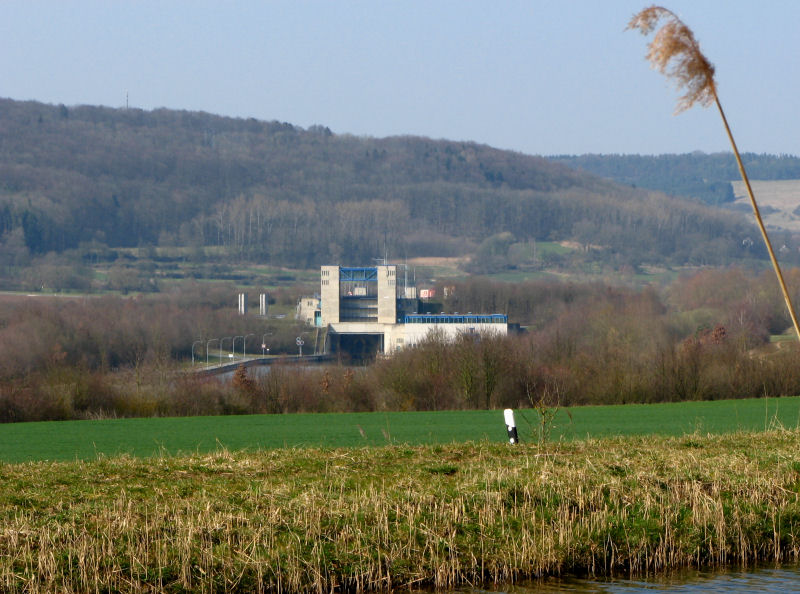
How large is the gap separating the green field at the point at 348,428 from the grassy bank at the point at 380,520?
9651 mm

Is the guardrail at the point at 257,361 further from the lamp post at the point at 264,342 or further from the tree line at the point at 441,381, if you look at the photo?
the tree line at the point at 441,381

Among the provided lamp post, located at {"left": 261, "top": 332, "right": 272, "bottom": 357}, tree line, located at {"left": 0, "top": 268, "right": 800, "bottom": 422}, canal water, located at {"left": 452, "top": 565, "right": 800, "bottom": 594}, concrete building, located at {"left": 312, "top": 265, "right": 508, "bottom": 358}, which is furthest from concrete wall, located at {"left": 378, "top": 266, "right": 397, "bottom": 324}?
canal water, located at {"left": 452, "top": 565, "right": 800, "bottom": 594}

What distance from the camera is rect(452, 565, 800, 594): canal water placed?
13031mm

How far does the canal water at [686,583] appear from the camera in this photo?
13031 mm

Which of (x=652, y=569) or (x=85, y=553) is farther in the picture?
(x=652, y=569)

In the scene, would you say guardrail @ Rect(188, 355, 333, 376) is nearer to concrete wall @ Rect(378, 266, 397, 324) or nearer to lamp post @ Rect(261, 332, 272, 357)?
lamp post @ Rect(261, 332, 272, 357)

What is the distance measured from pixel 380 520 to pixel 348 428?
78.7 ft

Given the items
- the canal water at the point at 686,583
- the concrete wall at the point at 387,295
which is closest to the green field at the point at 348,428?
the canal water at the point at 686,583

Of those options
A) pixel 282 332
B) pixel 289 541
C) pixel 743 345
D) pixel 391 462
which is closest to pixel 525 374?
pixel 743 345

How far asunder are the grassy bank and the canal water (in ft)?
1.20

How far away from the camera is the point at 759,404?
156 feet

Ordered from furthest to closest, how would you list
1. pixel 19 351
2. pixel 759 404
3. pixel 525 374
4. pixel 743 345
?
pixel 19 351
pixel 743 345
pixel 525 374
pixel 759 404

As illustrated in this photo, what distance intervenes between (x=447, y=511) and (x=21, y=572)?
16.9ft

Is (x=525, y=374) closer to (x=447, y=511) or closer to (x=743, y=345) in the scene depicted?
(x=743, y=345)
